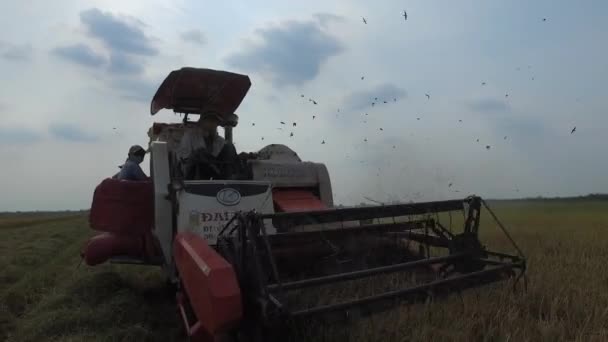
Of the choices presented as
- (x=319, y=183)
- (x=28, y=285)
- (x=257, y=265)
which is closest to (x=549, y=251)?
(x=319, y=183)

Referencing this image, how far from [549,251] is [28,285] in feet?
25.6

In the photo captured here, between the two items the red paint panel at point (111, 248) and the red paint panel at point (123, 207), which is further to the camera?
the red paint panel at point (111, 248)

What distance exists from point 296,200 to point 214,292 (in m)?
2.63

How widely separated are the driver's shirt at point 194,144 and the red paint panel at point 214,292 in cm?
228

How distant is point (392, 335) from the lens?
298 centimetres

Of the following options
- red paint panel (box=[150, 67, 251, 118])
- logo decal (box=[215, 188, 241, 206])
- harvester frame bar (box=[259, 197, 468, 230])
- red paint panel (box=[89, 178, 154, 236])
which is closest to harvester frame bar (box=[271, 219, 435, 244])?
harvester frame bar (box=[259, 197, 468, 230])

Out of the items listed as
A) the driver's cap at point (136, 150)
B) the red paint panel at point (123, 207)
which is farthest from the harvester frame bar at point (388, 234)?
the driver's cap at point (136, 150)

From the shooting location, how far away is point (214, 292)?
2535 mm

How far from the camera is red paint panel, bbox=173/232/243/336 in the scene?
2.53 meters

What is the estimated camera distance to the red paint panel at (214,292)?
8.31ft

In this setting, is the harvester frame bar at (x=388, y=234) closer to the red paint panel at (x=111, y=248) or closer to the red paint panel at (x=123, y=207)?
the red paint panel at (x=123, y=207)

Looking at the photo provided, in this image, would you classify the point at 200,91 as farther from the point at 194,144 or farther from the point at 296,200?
the point at 296,200

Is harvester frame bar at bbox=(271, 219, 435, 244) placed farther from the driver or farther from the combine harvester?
the driver

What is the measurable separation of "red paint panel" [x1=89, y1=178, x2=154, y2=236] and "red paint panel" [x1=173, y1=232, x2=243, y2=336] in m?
2.01
